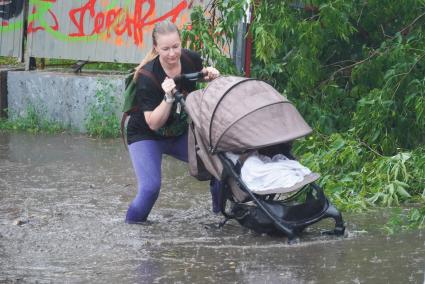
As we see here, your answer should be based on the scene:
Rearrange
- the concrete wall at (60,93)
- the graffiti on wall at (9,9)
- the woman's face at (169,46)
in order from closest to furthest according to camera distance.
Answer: the woman's face at (169,46) → the concrete wall at (60,93) → the graffiti on wall at (9,9)

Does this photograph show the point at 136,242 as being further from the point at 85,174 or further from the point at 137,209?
the point at 85,174

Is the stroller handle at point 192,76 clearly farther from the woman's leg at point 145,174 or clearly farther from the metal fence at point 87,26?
the metal fence at point 87,26

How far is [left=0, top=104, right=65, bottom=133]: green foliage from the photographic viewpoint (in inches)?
474

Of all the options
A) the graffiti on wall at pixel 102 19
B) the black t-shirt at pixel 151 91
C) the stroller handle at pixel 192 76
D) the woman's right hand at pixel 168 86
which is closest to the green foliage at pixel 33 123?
the graffiti on wall at pixel 102 19

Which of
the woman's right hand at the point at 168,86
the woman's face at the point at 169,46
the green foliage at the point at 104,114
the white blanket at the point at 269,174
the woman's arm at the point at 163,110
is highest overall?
the woman's face at the point at 169,46

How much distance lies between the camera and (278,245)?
21.0 ft

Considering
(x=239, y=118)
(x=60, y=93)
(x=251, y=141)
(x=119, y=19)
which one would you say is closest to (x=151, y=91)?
(x=239, y=118)

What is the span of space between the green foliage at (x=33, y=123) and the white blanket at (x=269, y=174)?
595 centimetres

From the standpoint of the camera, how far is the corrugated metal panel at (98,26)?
1193cm

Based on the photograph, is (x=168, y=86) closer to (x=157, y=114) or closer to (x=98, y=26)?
(x=157, y=114)

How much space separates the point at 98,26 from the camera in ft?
40.7

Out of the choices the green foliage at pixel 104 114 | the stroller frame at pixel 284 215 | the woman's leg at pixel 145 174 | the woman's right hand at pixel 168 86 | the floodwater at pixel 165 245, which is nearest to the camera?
the floodwater at pixel 165 245

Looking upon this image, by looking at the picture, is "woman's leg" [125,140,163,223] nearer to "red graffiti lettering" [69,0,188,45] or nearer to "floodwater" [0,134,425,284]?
"floodwater" [0,134,425,284]

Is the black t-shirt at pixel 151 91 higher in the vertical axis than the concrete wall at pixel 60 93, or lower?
higher
